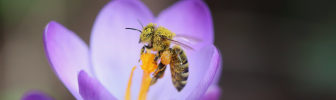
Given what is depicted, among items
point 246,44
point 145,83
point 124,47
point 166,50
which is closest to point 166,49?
point 166,50

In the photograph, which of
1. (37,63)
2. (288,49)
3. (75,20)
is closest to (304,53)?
(288,49)

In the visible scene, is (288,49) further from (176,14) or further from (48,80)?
(48,80)

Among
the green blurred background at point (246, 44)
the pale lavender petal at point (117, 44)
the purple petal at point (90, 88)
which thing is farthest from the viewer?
the green blurred background at point (246, 44)

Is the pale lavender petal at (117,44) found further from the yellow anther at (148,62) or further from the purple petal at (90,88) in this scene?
the purple petal at (90,88)

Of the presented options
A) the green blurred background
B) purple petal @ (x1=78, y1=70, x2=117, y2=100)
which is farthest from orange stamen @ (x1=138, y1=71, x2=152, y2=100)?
the green blurred background

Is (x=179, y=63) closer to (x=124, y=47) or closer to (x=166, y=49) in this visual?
(x=166, y=49)

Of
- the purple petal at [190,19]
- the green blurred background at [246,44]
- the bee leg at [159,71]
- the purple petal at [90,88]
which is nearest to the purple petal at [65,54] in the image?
the purple petal at [90,88]
